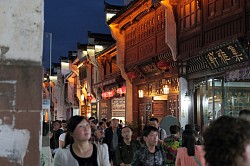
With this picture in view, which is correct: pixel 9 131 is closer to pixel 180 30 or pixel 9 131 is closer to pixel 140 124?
pixel 180 30

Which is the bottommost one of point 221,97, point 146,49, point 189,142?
point 189,142

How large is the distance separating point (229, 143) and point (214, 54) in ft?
40.8

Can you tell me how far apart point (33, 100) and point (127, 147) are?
14.3ft

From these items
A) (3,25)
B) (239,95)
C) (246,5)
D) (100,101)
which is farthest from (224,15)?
(100,101)

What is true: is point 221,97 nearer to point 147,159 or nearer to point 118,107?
point 147,159

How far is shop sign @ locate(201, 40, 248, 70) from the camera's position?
13.1 m

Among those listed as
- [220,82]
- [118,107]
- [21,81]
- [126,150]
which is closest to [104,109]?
[118,107]

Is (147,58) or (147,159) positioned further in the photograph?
(147,58)

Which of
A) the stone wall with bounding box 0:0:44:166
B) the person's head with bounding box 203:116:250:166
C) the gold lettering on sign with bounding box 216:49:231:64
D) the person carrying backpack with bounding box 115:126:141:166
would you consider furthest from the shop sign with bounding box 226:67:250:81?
the person's head with bounding box 203:116:250:166

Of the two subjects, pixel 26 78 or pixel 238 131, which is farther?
pixel 26 78

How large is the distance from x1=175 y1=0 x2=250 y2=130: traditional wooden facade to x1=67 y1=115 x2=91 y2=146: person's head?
30.2 ft

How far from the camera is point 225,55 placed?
13.9m

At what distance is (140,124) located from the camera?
74.5 ft

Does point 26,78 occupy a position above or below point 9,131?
above
